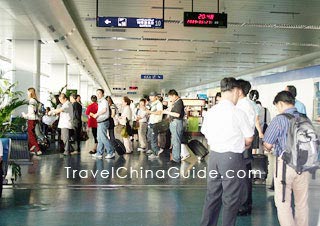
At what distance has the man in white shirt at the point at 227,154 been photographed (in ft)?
11.6

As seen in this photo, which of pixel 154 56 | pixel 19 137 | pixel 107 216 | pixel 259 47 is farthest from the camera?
pixel 154 56

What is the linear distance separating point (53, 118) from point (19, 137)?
17.6ft

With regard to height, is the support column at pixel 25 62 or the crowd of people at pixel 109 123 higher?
the support column at pixel 25 62

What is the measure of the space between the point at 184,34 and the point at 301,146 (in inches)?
492

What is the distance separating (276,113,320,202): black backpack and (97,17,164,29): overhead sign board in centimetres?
680

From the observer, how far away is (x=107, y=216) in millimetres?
4711

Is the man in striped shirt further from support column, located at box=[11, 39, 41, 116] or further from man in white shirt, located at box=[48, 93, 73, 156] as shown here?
support column, located at box=[11, 39, 41, 116]

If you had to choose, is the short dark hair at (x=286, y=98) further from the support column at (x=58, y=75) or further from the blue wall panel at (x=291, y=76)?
the blue wall panel at (x=291, y=76)

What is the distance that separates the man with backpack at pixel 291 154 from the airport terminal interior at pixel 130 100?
211mm

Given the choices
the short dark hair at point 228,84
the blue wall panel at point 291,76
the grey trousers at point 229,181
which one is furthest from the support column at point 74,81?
the grey trousers at point 229,181

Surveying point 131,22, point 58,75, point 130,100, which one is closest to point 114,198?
point 131,22

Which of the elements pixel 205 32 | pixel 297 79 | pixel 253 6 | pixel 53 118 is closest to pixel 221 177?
pixel 253 6

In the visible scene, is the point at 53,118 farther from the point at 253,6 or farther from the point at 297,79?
the point at 297,79

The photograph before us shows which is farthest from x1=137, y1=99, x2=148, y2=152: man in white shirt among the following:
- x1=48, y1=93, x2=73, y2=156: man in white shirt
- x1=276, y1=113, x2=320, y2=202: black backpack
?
x1=276, y1=113, x2=320, y2=202: black backpack
